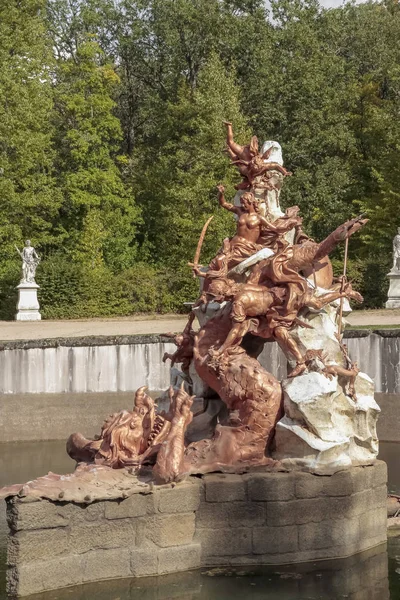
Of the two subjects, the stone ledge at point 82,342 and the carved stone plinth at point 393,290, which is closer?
the stone ledge at point 82,342

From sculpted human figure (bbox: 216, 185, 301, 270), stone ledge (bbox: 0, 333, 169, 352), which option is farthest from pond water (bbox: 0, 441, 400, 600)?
stone ledge (bbox: 0, 333, 169, 352)

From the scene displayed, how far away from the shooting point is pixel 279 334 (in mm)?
11836

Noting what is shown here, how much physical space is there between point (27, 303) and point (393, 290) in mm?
9971

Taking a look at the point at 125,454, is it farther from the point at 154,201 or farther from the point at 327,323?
the point at 154,201

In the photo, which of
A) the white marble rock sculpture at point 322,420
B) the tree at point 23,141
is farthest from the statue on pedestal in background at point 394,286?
the white marble rock sculpture at point 322,420

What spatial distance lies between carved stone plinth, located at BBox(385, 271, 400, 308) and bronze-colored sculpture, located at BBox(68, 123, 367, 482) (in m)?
16.9

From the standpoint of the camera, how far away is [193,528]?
10.9 metres

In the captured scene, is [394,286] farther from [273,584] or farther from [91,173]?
[273,584]

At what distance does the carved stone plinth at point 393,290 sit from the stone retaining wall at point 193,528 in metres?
18.2

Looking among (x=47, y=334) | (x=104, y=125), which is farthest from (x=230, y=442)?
(x=104, y=125)

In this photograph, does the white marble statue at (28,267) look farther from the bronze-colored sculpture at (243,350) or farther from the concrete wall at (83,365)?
the bronze-colored sculpture at (243,350)

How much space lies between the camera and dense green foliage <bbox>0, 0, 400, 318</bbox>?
33344mm

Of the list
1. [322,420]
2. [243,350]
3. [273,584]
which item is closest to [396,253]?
[243,350]

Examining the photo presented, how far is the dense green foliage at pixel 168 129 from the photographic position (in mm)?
33344
